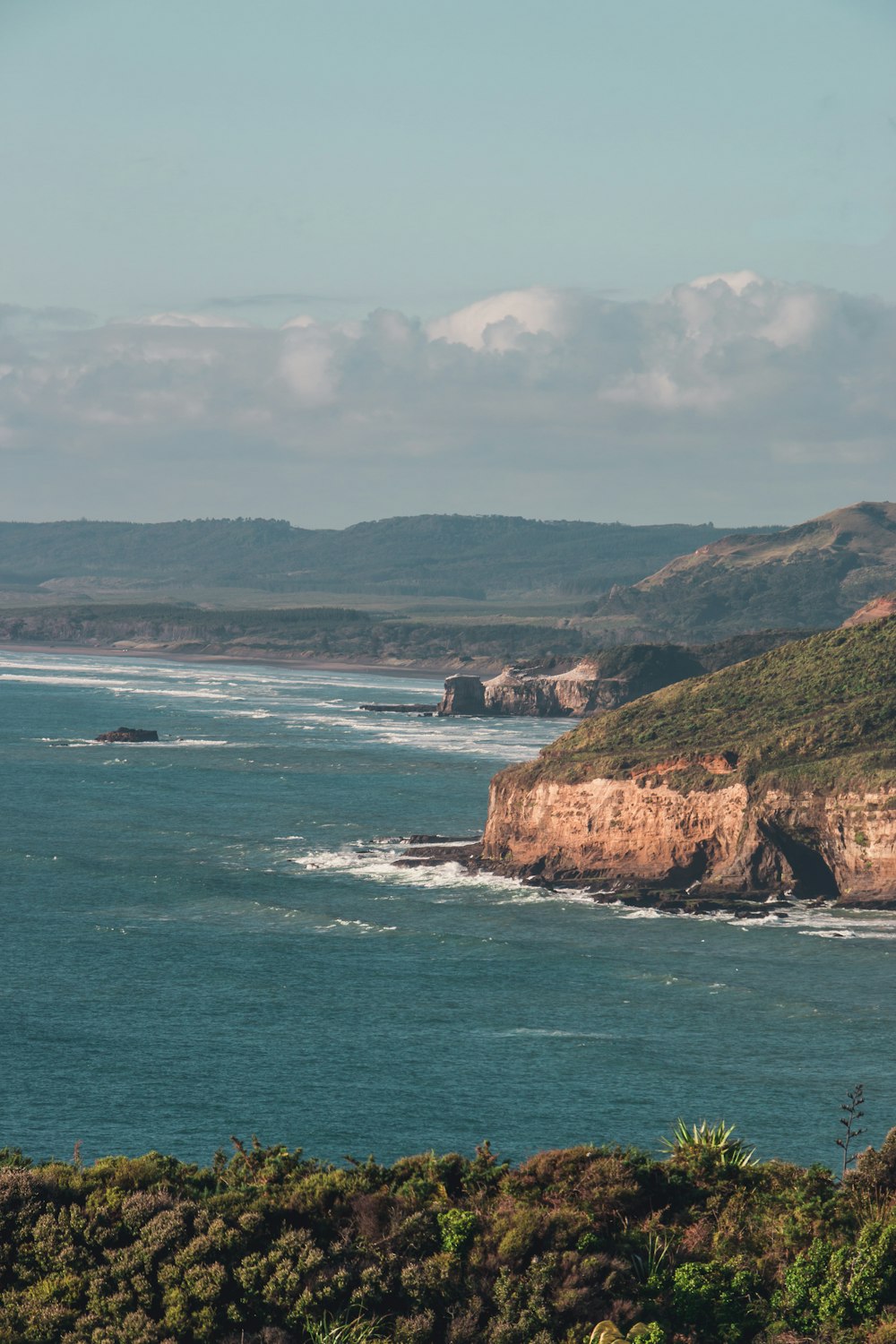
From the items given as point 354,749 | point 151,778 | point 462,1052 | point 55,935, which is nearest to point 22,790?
point 151,778

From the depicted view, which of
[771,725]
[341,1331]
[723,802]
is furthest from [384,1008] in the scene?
[771,725]

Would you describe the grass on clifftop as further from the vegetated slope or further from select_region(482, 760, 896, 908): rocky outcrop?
the vegetated slope

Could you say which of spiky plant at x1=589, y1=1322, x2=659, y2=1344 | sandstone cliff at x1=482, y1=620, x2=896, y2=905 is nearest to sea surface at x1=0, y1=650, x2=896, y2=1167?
sandstone cliff at x1=482, y1=620, x2=896, y2=905

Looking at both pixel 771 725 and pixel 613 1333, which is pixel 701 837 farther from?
pixel 613 1333

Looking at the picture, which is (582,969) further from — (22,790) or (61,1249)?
(22,790)

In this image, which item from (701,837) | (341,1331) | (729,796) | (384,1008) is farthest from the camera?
(701,837)

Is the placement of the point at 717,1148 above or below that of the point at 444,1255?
above
